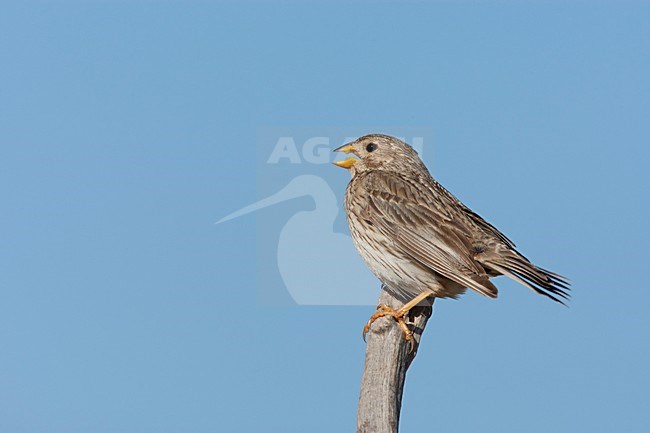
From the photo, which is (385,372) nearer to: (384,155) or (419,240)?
(419,240)

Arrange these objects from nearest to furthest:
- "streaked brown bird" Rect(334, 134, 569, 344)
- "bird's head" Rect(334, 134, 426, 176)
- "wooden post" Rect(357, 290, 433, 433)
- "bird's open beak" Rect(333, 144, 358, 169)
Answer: "wooden post" Rect(357, 290, 433, 433)
"streaked brown bird" Rect(334, 134, 569, 344)
"bird's head" Rect(334, 134, 426, 176)
"bird's open beak" Rect(333, 144, 358, 169)

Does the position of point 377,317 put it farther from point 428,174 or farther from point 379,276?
point 428,174

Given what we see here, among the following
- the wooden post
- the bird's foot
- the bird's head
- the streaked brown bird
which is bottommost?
the wooden post

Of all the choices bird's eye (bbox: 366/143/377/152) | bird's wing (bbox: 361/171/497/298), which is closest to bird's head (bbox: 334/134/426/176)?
bird's eye (bbox: 366/143/377/152)

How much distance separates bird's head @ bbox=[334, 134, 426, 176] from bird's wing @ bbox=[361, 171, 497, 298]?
209mm

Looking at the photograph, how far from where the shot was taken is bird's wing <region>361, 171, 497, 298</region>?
329 inches

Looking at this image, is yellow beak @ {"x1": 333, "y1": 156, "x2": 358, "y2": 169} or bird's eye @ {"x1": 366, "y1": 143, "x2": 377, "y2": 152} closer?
bird's eye @ {"x1": 366, "y1": 143, "x2": 377, "y2": 152}

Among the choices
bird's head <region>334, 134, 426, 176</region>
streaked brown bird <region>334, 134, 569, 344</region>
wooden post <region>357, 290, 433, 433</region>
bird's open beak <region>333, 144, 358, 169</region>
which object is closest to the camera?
wooden post <region>357, 290, 433, 433</region>

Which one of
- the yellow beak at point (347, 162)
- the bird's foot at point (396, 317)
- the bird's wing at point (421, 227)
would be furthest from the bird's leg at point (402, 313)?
the yellow beak at point (347, 162)

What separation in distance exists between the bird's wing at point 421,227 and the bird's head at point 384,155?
0.21 m

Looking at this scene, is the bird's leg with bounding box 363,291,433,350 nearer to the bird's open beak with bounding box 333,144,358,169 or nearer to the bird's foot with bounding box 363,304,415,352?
the bird's foot with bounding box 363,304,415,352

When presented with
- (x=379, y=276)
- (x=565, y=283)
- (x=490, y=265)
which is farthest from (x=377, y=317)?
(x=565, y=283)

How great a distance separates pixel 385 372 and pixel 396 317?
0.73 m

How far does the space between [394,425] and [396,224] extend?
79.5 inches
